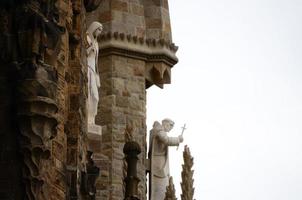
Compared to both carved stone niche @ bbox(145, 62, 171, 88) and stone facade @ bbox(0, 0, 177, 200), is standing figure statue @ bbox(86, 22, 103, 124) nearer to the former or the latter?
stone facade @ bbox(0, 0, 177, 200)

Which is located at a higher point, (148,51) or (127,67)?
(148,51)

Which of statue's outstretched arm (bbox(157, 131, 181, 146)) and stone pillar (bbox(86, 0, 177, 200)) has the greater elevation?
stone pillar (bbox(86, 0, 177, 200))

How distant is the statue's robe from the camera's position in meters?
35.8

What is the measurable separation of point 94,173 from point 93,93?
20.1 feet

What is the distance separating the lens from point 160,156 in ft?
118

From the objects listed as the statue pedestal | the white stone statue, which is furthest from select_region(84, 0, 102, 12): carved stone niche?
the white stone statue

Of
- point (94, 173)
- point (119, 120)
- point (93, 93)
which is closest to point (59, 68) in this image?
point (94, 173)

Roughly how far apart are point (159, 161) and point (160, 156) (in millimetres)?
144

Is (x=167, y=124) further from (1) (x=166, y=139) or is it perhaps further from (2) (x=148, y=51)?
(2) (x=148, y=51)

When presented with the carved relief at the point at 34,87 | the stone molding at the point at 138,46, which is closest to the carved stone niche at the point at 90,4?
the carved relief at the point at 34,87

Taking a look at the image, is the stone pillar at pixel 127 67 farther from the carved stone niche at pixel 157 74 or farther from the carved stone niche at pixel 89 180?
the carved stone niche at pixel 89 180

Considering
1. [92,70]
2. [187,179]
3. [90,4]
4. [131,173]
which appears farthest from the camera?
[187,179]

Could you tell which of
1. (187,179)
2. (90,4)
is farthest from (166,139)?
(90,4)

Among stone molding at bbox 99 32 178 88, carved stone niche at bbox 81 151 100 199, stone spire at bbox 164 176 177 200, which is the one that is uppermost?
stone molding at bbox 99 32 178 88
